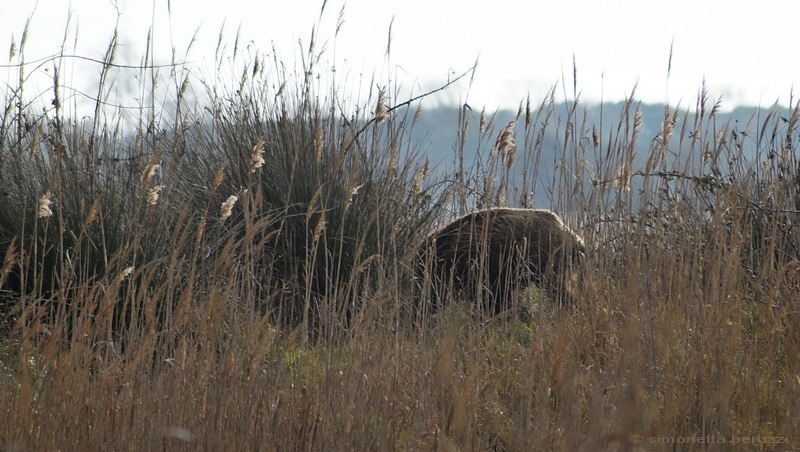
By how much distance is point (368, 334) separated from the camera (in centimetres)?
330

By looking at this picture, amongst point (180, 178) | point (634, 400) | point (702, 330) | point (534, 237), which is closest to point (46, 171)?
point (180, 178)

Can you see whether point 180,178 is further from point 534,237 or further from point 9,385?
point 9,385

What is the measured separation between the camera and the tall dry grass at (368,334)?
6.57ft

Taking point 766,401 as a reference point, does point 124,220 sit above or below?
above

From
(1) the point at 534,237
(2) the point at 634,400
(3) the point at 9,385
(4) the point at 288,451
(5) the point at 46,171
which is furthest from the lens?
(1) the point at 534,237

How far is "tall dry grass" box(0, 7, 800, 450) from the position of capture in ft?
6.57

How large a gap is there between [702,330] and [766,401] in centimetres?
30

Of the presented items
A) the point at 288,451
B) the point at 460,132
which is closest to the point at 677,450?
the point at 288,451

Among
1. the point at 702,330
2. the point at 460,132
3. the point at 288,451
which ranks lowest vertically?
the point at 288,451

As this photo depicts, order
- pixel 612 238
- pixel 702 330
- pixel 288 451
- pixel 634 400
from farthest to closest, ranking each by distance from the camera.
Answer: pixel 612 238 → pixel 702 330 → pixel 288 451 → pixel 634 400

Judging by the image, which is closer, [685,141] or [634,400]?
[634,400]

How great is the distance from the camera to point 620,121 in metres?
3.59

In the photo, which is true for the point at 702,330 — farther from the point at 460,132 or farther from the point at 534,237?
the point at 534,237

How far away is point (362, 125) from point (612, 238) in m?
2.09
